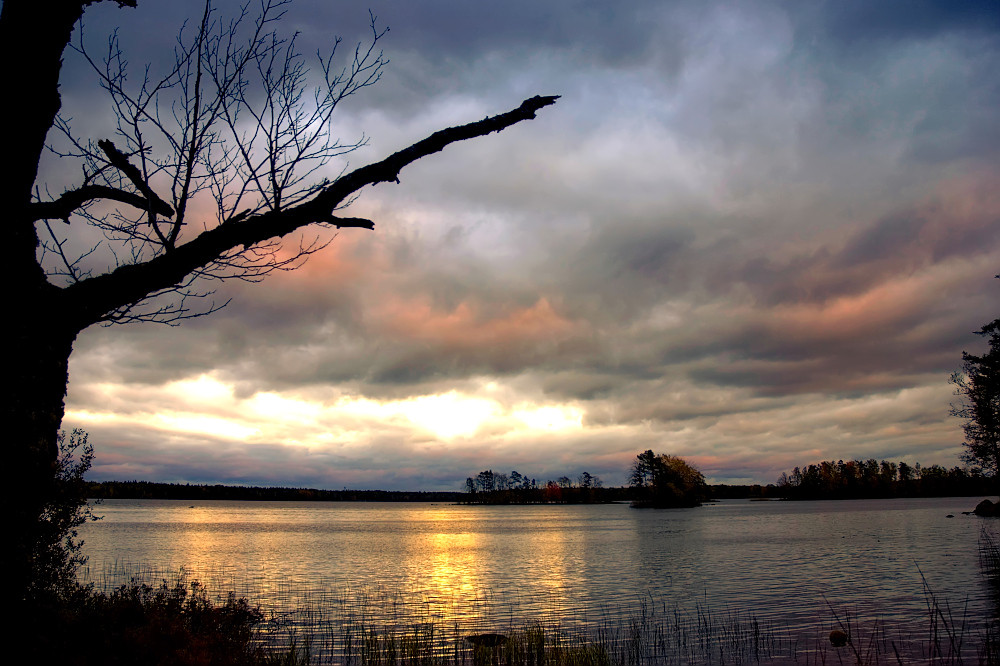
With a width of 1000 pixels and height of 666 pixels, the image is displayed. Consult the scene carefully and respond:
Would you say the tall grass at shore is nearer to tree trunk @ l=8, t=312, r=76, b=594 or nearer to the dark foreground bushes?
the dark foreground bushes

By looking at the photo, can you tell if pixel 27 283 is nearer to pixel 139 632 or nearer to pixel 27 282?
pixel 27 282

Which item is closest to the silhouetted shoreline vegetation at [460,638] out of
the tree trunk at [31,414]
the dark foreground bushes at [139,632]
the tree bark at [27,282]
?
the dark foreground bushes at [139,632]

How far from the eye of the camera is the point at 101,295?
6719 mm

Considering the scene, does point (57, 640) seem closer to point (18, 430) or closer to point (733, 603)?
point (18, 430)

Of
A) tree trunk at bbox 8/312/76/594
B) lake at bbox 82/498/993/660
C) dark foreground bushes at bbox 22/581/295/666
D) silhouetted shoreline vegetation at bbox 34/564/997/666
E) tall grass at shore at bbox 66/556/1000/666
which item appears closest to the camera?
tree trunk at bbox 8/312/76/594

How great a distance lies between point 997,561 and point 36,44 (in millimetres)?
53043

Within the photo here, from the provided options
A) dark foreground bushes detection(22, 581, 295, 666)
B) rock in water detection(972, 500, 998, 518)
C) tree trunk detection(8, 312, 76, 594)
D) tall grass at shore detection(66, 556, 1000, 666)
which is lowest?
rock in water detection(972, 500, 998, 518)

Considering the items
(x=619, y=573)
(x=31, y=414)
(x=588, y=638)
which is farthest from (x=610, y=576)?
(x=31, y=414)

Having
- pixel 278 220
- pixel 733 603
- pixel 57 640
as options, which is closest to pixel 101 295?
pixel 278 220

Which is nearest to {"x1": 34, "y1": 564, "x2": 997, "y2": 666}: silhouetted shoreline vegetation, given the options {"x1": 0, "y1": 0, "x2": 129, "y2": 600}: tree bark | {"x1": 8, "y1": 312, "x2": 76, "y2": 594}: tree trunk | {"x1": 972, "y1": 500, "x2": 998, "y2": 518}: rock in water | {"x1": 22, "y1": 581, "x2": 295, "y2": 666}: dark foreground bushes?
{"x1": 22, "y1": 581, "x2": 295, "y2": 666}: dark foreground bushes

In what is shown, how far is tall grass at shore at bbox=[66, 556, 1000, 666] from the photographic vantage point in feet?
62.3

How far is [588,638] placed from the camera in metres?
23.8

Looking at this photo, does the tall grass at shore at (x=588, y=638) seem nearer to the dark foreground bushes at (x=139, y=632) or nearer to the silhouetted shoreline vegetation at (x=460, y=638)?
the silhouetted shoreline vegetation at (x=460, y=638)

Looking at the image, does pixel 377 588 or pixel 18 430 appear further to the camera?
pixel 377 588
